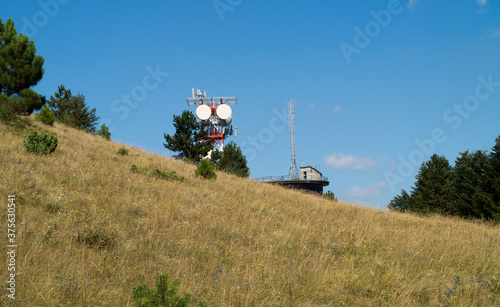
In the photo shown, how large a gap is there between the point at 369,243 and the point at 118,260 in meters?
5.62

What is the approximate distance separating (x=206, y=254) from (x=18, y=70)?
52.3ft

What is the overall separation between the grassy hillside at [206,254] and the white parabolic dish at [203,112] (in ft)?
145

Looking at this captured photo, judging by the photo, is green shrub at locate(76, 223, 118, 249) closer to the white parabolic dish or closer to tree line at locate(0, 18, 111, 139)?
tree line at locate(0, 18, 111, 139)

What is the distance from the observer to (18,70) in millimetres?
15367

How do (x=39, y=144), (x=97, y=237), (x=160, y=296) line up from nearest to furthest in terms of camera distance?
(x=160, y=296) → (x=97, y=237) → (x=39, y=144)

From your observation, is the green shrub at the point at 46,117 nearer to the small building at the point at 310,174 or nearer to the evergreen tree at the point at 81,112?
the evergreen tree at the point at 81,112

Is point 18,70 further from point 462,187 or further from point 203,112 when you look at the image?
point 462,187

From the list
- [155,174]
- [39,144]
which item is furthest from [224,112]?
[39,144]

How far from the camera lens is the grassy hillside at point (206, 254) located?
4.22m

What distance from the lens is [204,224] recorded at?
23.7 feet

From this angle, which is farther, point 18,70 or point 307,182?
point 307,182

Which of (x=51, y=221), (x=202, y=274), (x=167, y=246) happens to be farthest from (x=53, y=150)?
(x=202, y=274)

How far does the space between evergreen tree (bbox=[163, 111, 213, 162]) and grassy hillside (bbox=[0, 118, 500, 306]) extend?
81.8ft

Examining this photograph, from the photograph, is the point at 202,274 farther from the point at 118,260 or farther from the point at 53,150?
the point at 53,150
